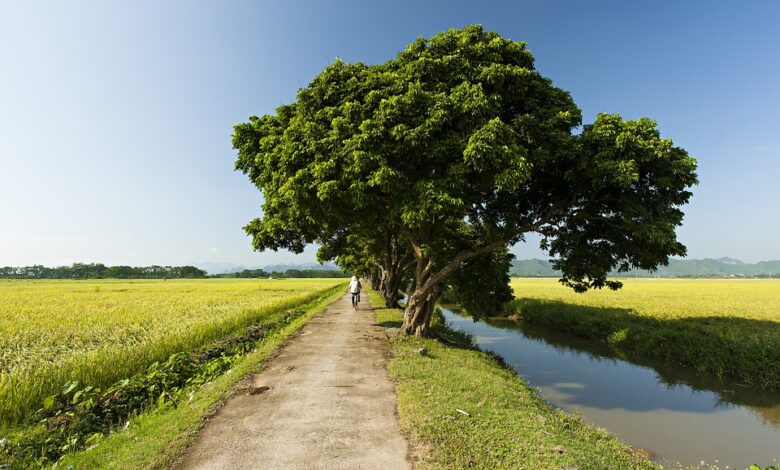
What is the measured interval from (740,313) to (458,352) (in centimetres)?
2211

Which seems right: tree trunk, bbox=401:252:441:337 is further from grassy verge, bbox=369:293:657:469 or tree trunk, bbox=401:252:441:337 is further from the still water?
grassy verge, bbox=369:293:657:469

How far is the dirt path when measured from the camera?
529 cm

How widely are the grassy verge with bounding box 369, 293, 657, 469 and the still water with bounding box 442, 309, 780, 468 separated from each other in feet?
7.54

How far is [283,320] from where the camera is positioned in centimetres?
2066

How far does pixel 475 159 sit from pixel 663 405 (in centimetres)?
904

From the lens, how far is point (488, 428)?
6383 mm

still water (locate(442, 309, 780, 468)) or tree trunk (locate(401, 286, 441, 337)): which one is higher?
tree trunk (locate(401, 286, 441, 337))

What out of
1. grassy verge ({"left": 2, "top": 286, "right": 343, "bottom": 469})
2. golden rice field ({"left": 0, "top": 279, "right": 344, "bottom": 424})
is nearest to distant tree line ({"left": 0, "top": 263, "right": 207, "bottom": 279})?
golden rice field ({"left": 0, "top": 279, "right": 344, "bottom": 424})

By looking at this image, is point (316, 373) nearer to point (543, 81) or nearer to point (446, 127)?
point (446, 127)

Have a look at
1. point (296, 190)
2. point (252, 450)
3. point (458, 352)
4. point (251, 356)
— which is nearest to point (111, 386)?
point (251, 356)

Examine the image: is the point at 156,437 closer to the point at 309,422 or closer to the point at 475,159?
the point at 309,422

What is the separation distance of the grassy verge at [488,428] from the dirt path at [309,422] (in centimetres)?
44

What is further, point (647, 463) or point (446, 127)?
point (446, 127)

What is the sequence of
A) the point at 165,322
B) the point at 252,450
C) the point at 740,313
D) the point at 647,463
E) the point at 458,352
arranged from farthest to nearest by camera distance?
the point at 740,313, the point at 165,322, the point at 458,352, the point at 647,463, the point at 252,450
